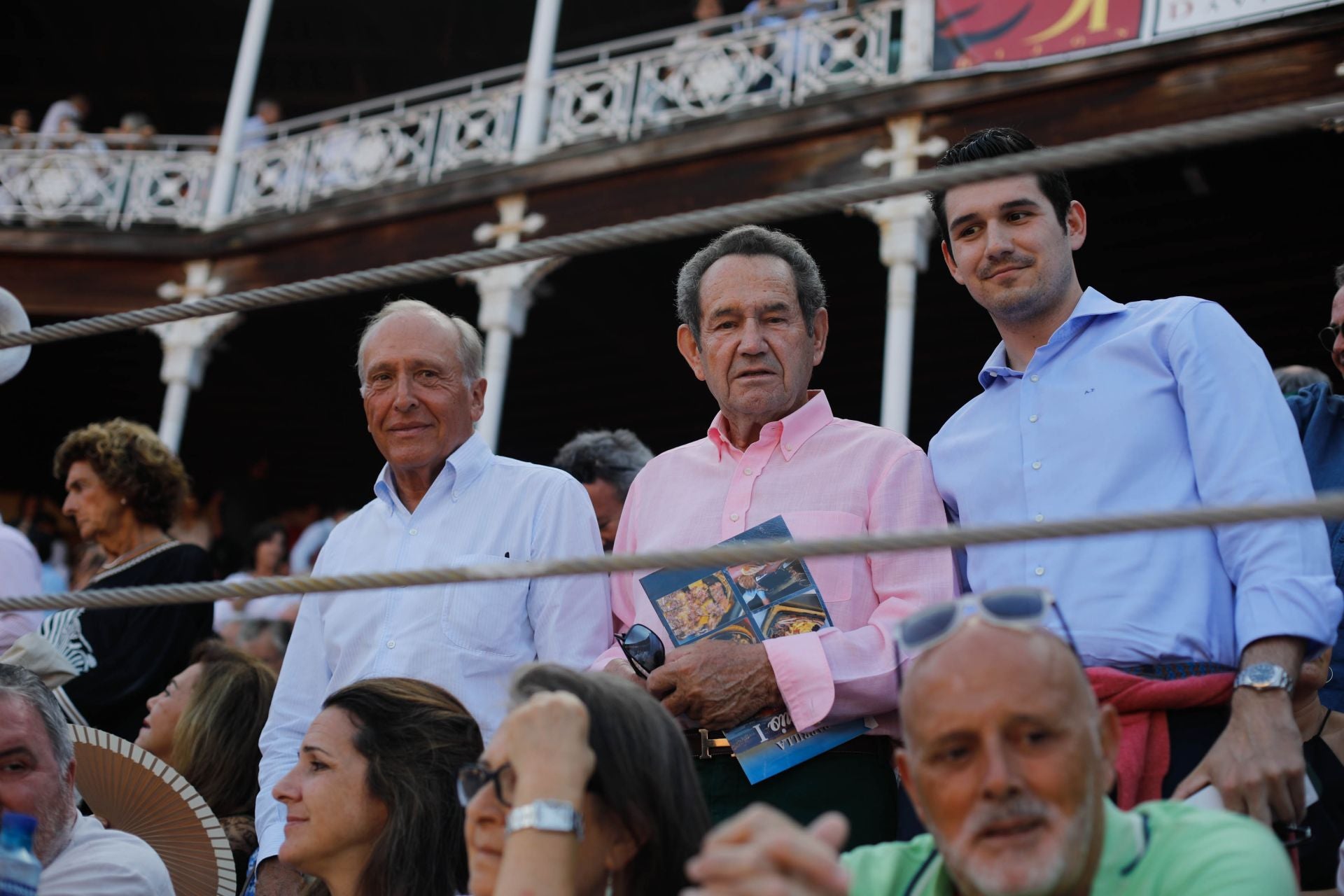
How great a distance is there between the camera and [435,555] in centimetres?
281

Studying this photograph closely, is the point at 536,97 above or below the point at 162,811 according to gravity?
above

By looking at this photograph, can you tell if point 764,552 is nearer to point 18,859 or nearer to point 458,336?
point 18,859

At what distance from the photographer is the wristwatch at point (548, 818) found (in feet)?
5.34

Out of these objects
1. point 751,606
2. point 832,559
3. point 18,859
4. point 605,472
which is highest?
point 605,472

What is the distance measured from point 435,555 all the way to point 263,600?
5.63 metres

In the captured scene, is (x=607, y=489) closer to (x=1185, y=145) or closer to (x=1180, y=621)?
(x=1180, y=621)

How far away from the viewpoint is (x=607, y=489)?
154 inches

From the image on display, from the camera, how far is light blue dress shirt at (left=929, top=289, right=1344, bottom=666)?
1.94m

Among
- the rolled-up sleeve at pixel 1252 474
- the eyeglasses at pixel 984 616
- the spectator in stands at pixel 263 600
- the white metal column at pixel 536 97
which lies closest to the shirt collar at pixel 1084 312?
the rolled-up sleeve at pixel 1252 474

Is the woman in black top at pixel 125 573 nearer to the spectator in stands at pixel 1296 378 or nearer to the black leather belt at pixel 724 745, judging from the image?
the black leather belt at pixel 724 745

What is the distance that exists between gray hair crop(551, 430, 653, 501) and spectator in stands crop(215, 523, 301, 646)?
391cm

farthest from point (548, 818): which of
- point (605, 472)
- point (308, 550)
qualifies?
point (308, 550)

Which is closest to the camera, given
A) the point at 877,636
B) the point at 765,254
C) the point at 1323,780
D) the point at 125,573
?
the point at 1323,780

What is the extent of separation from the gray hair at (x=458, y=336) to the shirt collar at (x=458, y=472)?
163mm
